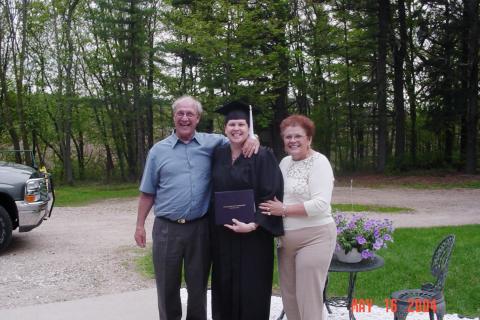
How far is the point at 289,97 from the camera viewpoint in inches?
1061

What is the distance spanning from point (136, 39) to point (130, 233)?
14284 mm

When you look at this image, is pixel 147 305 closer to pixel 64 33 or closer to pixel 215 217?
pixel 215 217

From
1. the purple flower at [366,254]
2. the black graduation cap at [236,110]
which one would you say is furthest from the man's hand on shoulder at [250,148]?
the purple flower at [366,254]

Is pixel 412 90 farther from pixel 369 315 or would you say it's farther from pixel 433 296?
pixel 433 296

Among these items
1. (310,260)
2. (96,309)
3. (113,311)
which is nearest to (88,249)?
(96,309)

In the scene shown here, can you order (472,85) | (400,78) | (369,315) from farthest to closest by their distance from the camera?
1. (400,78)
2. (472,85)
3. (369,315)

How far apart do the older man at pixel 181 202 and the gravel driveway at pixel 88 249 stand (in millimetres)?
2370

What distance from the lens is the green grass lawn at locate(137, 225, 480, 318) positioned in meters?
4.93

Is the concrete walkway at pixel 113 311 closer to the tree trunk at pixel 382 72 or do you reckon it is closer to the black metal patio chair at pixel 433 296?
the black metal patio chair at pixel 433 296

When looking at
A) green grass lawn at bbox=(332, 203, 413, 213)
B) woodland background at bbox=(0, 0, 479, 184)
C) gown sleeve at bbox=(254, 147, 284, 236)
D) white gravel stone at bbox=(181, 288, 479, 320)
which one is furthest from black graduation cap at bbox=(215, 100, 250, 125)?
woodland background at bbox=(0, 0, 479, 184)

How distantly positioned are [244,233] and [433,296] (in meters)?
1.46

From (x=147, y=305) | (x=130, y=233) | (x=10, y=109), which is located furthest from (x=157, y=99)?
(x=147, y=305)

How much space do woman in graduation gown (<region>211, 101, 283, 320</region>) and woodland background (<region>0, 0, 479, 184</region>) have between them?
50.4 ft

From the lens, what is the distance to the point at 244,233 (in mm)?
3111
